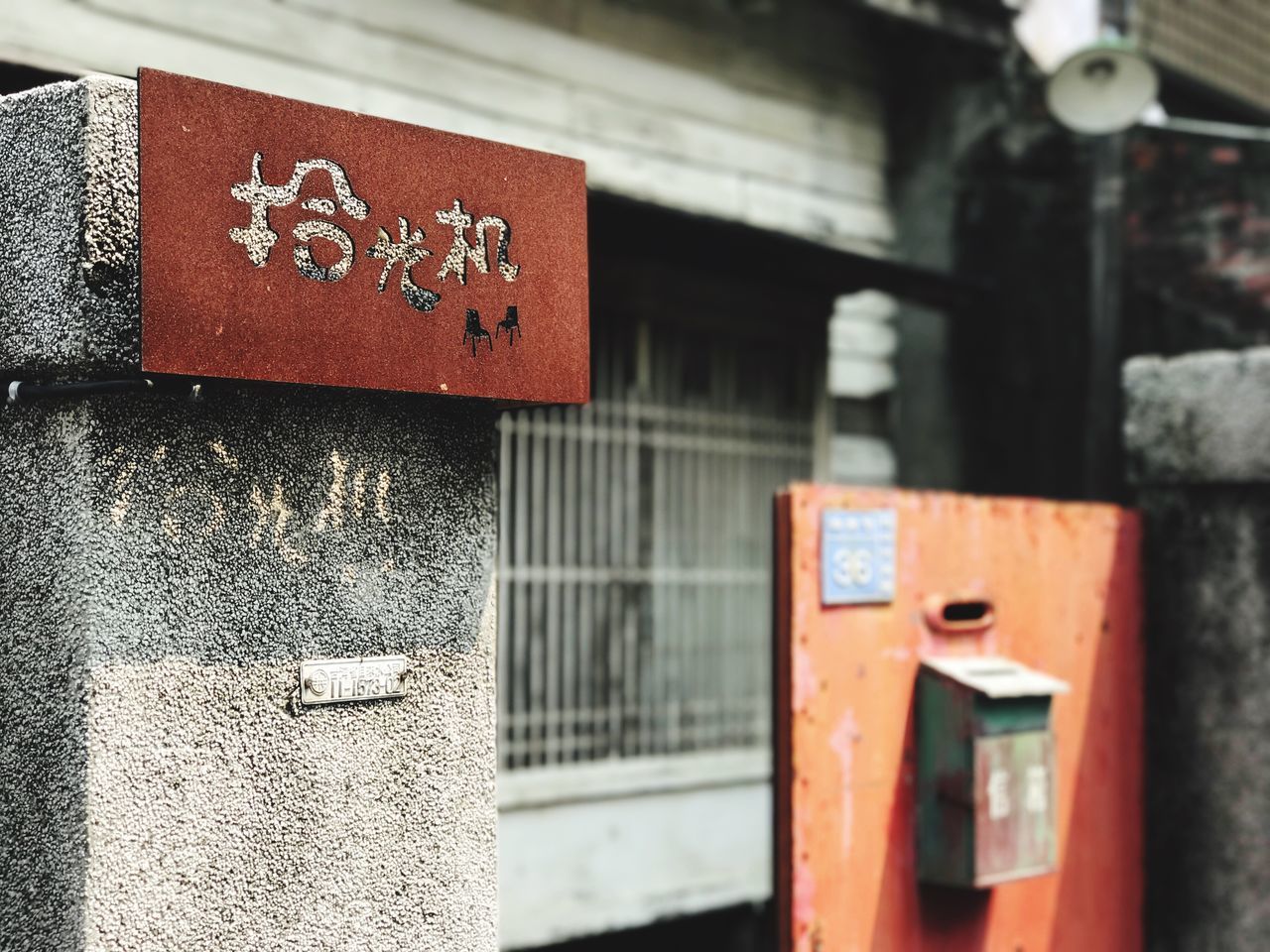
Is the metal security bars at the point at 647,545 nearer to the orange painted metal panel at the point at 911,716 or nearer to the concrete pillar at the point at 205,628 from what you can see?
the orange painted metal panel at the point at 911,716

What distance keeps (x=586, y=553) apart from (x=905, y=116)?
3.13 metres

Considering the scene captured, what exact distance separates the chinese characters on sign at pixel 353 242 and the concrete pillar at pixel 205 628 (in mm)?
190

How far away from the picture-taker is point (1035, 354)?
7137 mm

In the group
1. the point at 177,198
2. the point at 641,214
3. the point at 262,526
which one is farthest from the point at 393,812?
the point at 641,214

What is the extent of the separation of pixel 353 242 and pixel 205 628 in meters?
0.70

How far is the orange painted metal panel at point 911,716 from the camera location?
11.8 ft

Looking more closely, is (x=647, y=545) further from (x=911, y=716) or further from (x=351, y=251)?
(x=351, y=251)

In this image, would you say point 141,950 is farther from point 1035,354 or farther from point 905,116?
point 905,116

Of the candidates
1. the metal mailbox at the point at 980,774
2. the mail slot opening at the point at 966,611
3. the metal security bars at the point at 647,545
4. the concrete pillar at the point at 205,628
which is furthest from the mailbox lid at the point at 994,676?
the metal security bars at the point at 647,545

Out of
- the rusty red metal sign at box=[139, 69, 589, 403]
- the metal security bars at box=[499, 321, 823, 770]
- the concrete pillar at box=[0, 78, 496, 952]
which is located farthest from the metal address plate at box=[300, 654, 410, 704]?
the metal security bars at box=[499, 321, 823, 770]

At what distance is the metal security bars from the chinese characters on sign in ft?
10.2

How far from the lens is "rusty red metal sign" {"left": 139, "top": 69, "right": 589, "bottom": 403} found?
7.30 ft

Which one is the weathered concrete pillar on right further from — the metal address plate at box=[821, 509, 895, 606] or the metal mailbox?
the metal address plate at box=[821, 509, 895, 606]

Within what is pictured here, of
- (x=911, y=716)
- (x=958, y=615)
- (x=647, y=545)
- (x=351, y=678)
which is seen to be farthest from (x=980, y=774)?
(x=647, y=545)
